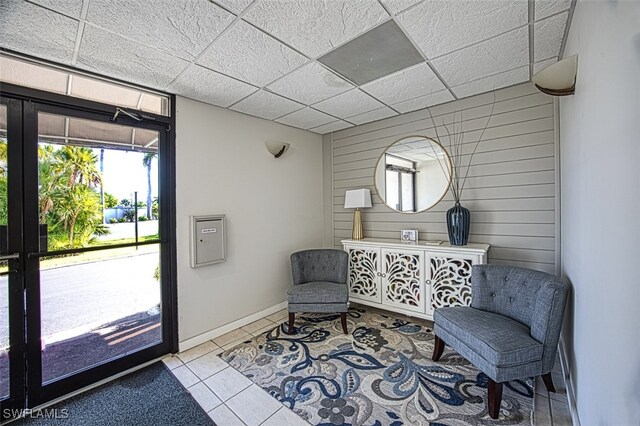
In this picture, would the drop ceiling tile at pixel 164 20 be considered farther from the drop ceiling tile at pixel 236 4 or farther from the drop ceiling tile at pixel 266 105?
the drop ceiling tile at pixel 266 105

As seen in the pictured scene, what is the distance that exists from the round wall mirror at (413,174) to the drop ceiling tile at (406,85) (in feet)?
2.19

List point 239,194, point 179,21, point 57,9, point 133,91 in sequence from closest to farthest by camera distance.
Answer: point 57,9 < point 179,21 < point 133,91 < point 239,194

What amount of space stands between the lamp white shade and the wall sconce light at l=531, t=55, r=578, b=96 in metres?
2.11

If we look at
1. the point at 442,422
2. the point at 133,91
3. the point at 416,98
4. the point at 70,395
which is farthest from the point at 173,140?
the point at 442,422

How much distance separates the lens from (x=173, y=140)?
2.60m

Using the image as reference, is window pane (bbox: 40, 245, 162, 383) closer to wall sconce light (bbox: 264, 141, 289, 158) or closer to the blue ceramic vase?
wall sconce light (bbox: 264, 141, 289, 158)

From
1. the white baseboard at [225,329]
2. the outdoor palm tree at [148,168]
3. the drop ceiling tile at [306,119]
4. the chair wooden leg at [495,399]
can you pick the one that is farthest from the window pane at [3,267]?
the chair wooden leg at [495,399]

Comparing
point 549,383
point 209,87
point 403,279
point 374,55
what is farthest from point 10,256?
point 549,383

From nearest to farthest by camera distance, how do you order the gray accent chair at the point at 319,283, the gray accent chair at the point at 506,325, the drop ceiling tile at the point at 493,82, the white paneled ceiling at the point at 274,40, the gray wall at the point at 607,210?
the gray wall at the point at 607,210 < the white paneled ceiling at the point at 274,40 < the gray accent chair at the point at 506,325 < the drop ceiling tile at the point at 493,82 < the gray accent chair at the point at 319,283

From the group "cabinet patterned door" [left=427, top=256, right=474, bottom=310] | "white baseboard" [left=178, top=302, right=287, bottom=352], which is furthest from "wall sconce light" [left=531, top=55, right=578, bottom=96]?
"white baseboard" [left=178, top=302, right=287, bottom=352]

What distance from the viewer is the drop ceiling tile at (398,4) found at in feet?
4.92

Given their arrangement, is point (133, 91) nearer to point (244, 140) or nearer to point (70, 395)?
point (244, 140)

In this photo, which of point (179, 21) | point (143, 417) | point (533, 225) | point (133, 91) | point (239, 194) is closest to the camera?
point (179, 21)

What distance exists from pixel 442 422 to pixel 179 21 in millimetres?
2939
